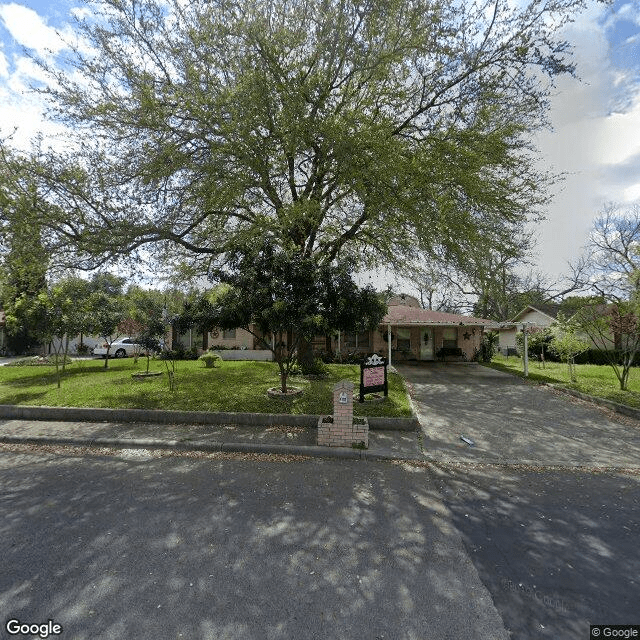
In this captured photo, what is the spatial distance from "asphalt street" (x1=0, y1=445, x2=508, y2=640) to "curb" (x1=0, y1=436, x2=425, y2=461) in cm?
79

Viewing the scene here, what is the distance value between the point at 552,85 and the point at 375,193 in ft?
19.1

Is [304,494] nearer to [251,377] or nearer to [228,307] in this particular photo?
[228,307]

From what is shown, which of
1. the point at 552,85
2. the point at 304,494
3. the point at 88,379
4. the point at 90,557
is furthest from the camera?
the point at 88,379

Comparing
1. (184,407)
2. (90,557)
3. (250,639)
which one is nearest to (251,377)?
(184,407)

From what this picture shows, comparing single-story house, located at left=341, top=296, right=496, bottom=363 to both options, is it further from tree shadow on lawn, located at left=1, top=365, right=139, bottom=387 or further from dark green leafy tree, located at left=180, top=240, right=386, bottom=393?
dark green leafy tree, located at left=180, top=240, right=386, bottom=393

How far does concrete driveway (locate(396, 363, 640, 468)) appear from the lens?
6.54 metres

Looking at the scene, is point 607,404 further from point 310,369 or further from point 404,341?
point 404,341

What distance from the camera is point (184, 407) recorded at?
874cm

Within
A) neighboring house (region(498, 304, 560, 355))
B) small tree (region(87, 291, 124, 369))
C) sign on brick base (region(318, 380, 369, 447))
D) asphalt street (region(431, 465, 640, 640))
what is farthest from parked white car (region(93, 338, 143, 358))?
neighboring house (region(498, 304, 560, 355))

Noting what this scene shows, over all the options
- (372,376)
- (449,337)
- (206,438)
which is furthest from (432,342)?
(206,438)

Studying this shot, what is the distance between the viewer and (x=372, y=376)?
921cm

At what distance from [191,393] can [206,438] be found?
3.52m

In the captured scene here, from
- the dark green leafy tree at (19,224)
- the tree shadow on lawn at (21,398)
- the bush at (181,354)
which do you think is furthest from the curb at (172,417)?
the bush at (181,354)

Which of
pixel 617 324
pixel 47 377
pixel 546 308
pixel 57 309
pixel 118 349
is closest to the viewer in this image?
pixel 57 309
